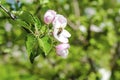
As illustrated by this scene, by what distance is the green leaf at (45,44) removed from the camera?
1.60 m

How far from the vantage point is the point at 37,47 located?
1.63 metres

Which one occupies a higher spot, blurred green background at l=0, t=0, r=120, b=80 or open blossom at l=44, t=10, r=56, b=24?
open blossom at l=44, t=10, r=56, b=24

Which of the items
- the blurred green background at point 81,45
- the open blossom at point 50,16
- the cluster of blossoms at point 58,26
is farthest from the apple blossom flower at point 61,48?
the blurred green background at point 81,45

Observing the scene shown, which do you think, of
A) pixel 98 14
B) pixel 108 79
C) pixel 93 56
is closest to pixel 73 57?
pixel 93 56

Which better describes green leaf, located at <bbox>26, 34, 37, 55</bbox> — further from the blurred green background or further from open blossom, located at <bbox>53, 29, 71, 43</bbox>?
the blurred green background

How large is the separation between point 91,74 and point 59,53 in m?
1.75

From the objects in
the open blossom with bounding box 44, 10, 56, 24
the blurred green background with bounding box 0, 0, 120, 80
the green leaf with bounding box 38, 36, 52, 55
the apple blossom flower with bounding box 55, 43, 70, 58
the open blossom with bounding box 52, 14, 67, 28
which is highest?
the open blossom with bounding box 44, 10, 56, 24

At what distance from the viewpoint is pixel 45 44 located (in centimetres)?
161

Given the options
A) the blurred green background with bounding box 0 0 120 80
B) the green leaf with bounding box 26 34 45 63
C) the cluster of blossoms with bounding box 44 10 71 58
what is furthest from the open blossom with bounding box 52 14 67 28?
the blurred green background with bounding box 0 0 120 80

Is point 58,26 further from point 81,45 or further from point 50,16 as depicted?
point 81,45

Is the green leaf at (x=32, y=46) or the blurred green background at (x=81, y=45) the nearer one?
the green leaf at (x=32, y=46)

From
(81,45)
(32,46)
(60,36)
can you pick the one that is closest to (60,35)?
(60,36)

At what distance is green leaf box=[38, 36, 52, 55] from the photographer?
1603mm

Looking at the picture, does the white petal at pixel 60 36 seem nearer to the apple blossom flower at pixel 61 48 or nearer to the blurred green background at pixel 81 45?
the apple blossom flower at pixel 61 48
